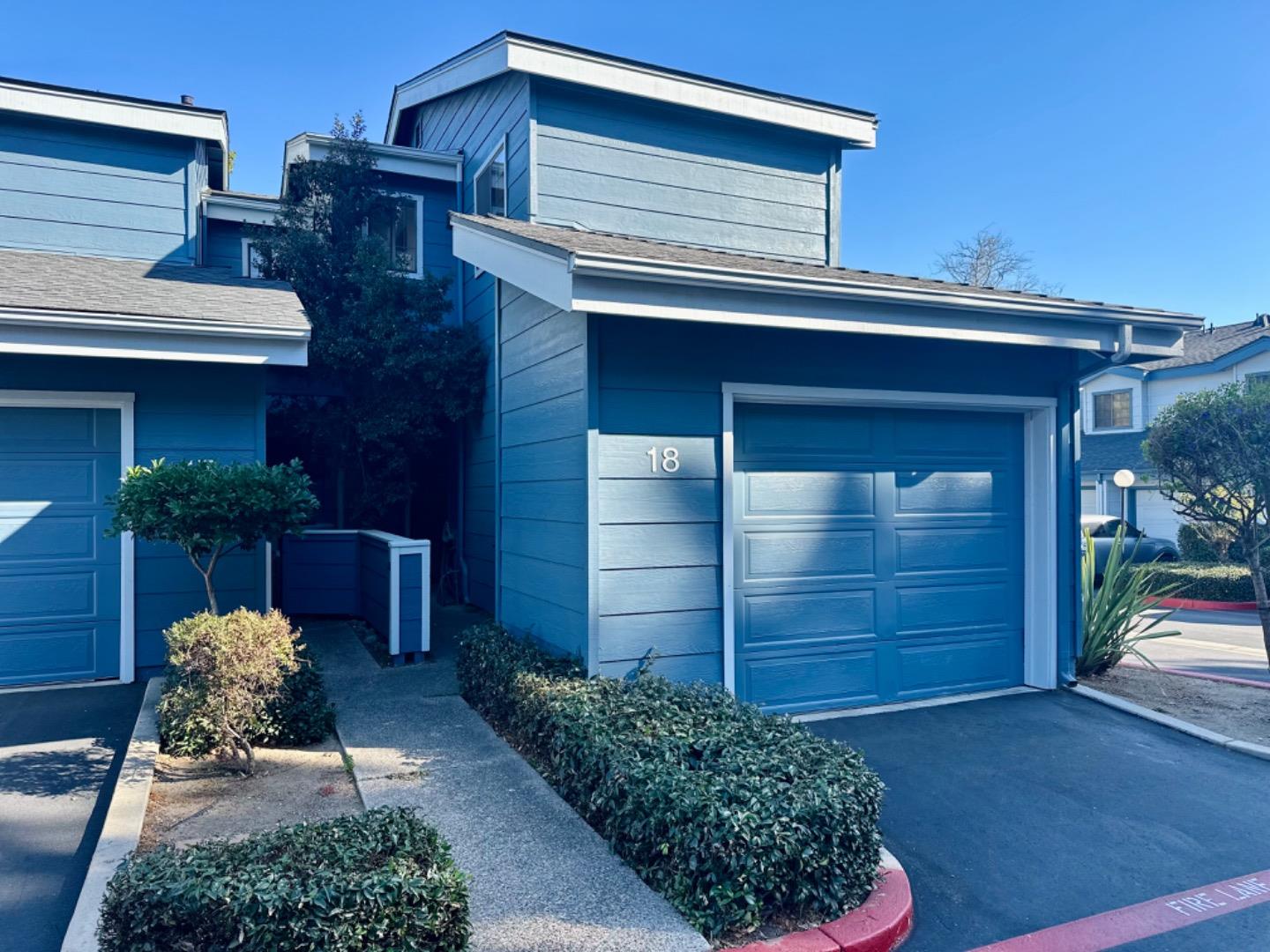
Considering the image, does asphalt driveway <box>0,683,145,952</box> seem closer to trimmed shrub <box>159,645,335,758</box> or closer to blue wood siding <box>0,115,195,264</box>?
trimmed shrub <box>159,645,335,758</box>

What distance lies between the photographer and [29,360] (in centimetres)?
630

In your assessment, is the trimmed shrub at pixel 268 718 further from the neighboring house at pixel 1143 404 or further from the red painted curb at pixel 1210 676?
the neighboring house at pixel 1143 404

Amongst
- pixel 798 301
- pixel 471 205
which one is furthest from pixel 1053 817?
pixel 471 205

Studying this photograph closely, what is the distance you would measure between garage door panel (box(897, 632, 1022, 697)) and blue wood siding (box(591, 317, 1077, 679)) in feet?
5.41

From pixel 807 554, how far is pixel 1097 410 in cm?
2112

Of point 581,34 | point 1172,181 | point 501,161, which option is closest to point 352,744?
point 501,161

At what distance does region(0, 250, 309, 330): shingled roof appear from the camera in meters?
6.05

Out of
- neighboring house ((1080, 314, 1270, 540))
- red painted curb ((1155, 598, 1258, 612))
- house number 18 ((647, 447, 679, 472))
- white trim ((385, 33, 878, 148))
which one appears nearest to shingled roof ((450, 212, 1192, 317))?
house number 18 ((647, 447, 679, 472))

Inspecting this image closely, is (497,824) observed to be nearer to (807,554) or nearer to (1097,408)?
(807,554)

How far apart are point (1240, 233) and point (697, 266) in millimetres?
23557

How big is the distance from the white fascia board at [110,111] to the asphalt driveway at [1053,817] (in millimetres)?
9016

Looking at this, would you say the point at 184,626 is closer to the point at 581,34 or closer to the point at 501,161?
the point at 501,161

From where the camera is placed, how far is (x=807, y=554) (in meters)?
5.91

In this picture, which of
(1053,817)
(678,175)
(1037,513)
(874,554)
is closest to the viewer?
(1053,817)
